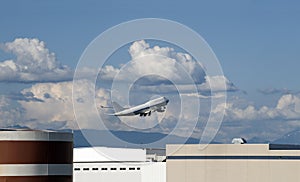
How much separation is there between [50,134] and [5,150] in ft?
12.4

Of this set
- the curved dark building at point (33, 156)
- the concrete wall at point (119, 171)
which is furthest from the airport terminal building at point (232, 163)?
the curved dark building at point (33, 156)

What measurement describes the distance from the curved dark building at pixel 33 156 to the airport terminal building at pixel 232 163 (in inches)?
2289

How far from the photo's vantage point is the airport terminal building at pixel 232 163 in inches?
4909

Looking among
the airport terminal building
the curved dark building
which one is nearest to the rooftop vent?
the airport terminal building

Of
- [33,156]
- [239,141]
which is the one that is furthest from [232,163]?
[33,156]

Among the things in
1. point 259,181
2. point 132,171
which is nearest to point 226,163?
point 259,181

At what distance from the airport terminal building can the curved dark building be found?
58.2 m

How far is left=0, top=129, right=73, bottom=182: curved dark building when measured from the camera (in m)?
67.4

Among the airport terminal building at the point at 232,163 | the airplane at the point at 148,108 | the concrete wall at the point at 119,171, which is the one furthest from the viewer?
the concrete wall at the point at 119,171

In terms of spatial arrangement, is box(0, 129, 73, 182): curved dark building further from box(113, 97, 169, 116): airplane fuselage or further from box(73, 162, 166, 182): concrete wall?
box(73, 162, 166, 182): concrete wall

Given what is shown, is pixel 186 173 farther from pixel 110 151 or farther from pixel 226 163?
pixel 110 151

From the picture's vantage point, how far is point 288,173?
124062 millimetres

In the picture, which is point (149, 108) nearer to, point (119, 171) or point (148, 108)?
point (148, 108)

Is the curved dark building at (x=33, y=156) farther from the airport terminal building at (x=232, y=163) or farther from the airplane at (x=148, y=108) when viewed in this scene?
the airport terminal building at (x=232, y=163)
